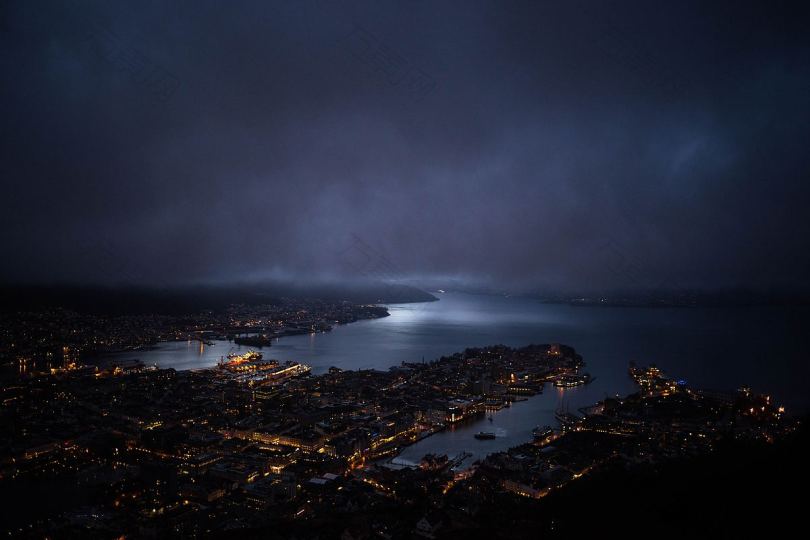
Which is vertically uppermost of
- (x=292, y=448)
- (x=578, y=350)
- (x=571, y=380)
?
(x=578, y=350)

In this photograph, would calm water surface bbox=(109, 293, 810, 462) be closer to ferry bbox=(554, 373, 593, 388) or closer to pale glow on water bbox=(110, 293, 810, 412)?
pale glow on water bbox=(110, 293, 810, 412)

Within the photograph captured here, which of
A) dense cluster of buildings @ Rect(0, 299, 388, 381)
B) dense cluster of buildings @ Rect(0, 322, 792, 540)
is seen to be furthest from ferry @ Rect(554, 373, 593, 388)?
dense cluster of buildings @ Rect(0, 299, 388, 381)

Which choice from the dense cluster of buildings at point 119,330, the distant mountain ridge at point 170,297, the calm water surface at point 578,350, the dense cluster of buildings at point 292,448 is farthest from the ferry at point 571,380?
the distant mountain ridge at point 170,297

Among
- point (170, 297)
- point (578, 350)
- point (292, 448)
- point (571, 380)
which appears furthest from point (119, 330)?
point (578, 350)

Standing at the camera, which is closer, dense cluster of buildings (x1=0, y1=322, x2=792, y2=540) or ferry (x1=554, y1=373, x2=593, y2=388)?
dense cluster of buildings (x1=0, y1=322, x2=792, y2=540)

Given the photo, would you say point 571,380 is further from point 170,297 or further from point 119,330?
point 170,297

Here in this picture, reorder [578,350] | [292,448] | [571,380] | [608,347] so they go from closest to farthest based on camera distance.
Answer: [292,448], [571,380], [578,350], [608,347]
